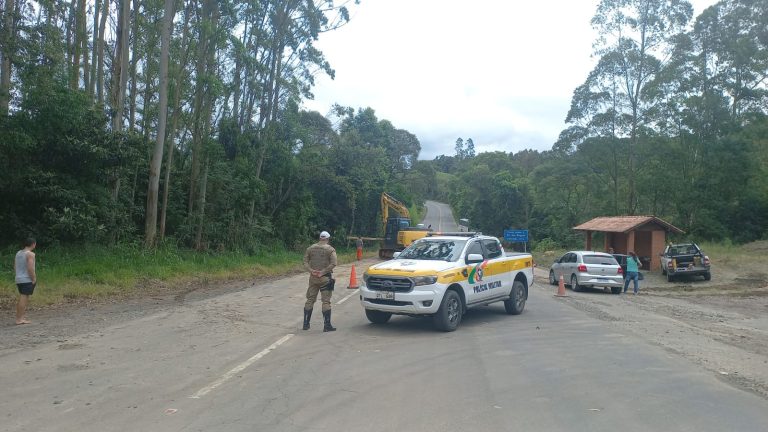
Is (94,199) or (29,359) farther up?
(94,199)

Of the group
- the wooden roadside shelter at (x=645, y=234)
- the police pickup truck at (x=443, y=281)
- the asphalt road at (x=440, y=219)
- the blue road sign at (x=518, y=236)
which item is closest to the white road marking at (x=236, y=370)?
the police pickup truck at (x=443, y=281)

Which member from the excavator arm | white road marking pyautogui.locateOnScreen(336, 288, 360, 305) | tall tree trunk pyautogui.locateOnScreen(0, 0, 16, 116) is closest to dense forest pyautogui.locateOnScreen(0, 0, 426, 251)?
tall tree trunk pyautogui.locateOnScreen(0, 0, 16, 116)

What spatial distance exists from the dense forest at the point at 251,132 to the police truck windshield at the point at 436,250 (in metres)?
11.5

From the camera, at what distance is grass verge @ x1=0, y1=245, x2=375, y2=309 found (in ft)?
48.1

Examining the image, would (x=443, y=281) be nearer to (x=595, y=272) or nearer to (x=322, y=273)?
(x=322, y=273)

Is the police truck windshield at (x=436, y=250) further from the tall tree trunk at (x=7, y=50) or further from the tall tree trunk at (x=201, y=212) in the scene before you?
the tall tree trunk at (x=201, y=212)

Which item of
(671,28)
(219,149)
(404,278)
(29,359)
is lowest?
(29,359)

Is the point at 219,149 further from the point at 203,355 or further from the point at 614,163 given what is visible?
the point at 614,163

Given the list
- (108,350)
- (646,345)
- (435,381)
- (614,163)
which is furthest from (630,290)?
(614,163)

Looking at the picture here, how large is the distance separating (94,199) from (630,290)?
66.2 feet

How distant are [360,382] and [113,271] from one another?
1326cm

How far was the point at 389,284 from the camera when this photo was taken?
10758mm

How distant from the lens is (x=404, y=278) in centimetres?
1058

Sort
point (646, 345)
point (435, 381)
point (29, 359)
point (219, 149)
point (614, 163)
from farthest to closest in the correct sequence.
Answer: point (614, 163) → point (219, 149) → point (646, 345) → point (29, 359) → point (435, 381)
